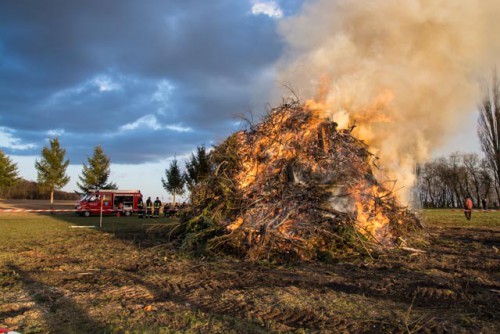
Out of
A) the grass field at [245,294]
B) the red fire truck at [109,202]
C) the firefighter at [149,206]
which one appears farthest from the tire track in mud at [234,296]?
the red fire truck at [109,202]

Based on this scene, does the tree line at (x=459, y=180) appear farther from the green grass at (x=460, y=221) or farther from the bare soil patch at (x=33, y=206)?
the bare soil patch at (x=33, y=206)

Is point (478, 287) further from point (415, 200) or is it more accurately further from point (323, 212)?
point (415, 200)

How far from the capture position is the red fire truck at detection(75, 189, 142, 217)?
3127 cm

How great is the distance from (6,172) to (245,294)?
1643 inches

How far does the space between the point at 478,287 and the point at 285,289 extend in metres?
2.97

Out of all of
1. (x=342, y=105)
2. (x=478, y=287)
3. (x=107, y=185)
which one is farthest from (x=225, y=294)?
(x=107, y=185)

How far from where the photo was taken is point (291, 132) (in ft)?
35.4

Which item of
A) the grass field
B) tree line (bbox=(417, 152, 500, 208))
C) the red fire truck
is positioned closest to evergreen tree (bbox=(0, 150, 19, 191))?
the red fire truck

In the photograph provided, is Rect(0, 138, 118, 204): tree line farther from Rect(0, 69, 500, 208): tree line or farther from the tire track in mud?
the tire track in mud

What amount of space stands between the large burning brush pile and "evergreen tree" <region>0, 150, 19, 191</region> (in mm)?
35649

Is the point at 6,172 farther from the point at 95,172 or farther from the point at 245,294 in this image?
the point at 245,294

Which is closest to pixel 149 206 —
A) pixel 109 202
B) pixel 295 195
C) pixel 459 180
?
pixel 109 202

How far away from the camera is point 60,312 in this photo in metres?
4.83

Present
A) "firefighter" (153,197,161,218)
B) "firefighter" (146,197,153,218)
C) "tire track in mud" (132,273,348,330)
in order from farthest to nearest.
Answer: "firefighter" (153,197,161,218)
"firefighter" (146,197,153,218)
"tire track in mud" (132,273,348,330)
